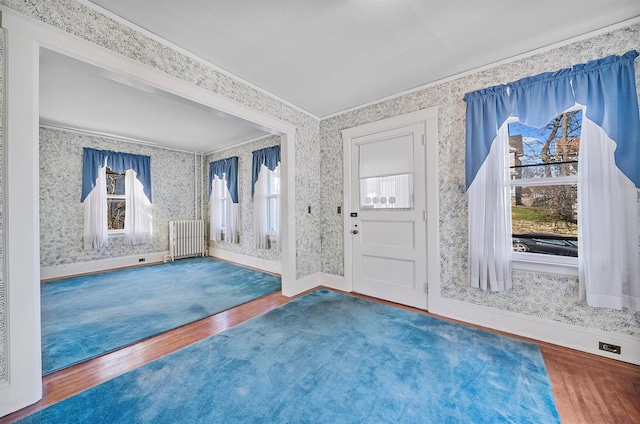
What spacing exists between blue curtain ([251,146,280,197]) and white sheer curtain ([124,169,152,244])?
2415mm

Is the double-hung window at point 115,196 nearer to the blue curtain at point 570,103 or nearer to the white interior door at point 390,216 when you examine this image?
the white interior door at point 390,216

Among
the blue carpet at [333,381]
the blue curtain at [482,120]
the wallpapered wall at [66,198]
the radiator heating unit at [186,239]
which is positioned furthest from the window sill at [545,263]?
the wallpapered wall at [66,198]

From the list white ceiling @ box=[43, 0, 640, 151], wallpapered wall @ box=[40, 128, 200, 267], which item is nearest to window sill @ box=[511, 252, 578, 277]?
white ceiling @ box=[43, 0, 640, 151]

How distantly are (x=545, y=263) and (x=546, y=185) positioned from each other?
2.32 feet

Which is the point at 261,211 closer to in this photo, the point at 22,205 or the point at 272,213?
the point at 272,213

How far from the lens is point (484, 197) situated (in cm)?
236

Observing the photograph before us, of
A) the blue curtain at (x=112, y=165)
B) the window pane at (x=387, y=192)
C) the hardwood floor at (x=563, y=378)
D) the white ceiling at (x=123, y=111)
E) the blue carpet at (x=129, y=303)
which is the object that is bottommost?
the hardwood floor at (x=563, y=378)

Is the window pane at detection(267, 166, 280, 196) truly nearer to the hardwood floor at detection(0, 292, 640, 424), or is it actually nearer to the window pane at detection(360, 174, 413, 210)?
the window pane at detection(360, 174, 413, 210)

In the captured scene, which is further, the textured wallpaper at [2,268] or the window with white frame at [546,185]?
the window with white frame at [546,185]

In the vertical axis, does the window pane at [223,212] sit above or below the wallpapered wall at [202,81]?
below

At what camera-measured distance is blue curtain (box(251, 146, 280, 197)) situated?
4531mm

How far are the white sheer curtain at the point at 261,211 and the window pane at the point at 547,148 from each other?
362 centimetres

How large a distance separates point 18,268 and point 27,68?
1172 mm

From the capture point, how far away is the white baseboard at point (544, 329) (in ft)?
6.18
